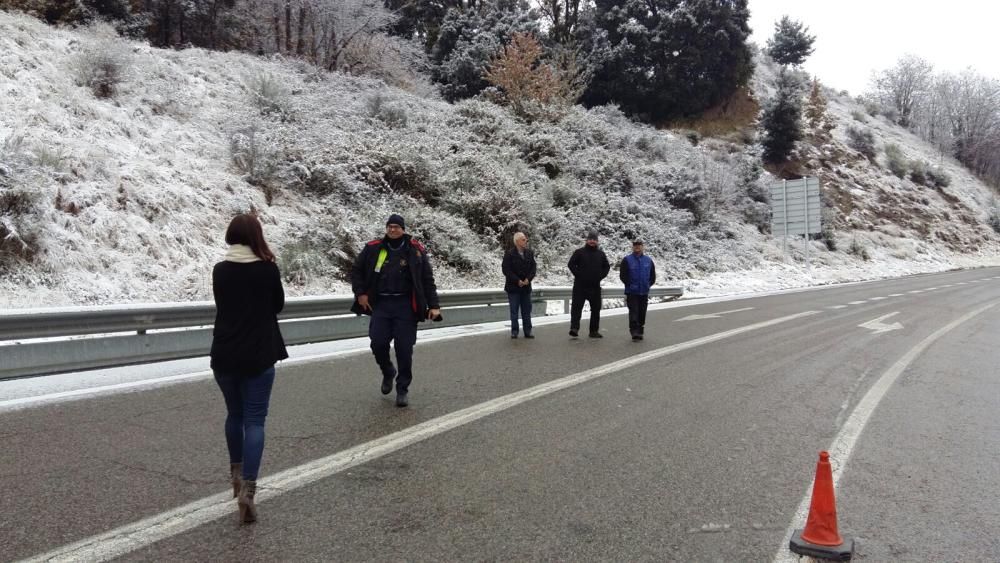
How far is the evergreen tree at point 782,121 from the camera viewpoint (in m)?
42.1

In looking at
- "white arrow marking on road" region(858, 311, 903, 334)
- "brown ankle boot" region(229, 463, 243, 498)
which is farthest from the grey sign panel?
"brown ankle boot" region(229, 463, 243, 498)

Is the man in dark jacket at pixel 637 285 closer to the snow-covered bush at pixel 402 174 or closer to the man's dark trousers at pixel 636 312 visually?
the man's dark trousers at pixel 636 312

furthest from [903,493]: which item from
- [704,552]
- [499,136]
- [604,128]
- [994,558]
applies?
[604,128]

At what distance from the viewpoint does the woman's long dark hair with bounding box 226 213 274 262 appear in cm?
371

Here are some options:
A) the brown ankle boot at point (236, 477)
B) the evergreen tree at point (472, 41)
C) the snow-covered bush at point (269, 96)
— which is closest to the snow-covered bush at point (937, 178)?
the evergreen tree at point (472, 41)

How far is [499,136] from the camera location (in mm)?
26125

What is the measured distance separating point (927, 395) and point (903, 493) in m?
3.55

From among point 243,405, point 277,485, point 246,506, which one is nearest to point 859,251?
point 277,485

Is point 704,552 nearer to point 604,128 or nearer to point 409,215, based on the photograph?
point 409,215

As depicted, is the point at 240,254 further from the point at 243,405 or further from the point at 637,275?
the point at 637,275

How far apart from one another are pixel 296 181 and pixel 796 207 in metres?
25.5

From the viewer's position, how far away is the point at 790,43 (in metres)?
57.0

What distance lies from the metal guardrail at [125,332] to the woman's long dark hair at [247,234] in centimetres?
465


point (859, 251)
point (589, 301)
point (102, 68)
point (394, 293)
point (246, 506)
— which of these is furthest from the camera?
point (859, 251)
